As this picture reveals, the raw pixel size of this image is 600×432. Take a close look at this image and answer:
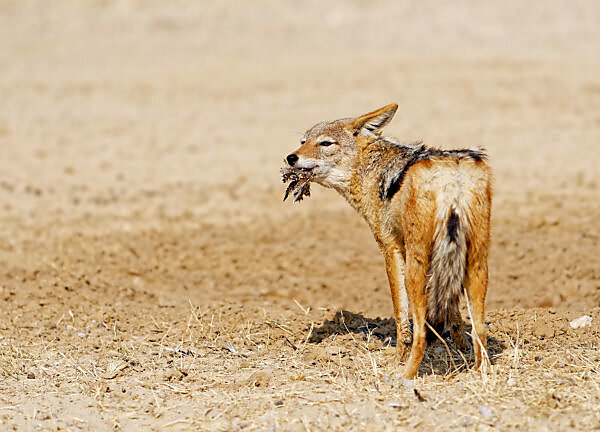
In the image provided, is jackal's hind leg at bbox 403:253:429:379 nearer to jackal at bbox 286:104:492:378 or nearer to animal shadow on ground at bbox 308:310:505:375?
jackal at bbox 286:104:492:378

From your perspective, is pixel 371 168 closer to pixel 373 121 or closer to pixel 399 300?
pixel 373 121

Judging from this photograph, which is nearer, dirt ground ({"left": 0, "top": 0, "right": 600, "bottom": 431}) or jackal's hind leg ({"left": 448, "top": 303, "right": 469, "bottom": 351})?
dirt ground ({"left": 0, "top": 0, "right": 600, "bottom": 431})

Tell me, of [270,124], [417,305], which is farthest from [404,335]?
[270,124]

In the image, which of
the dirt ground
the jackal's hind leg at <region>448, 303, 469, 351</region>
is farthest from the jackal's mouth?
the jackal's hind leg at <region>448, 303, 469, 351</region>

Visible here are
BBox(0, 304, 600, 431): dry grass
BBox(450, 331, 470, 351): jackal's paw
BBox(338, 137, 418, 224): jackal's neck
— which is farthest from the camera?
BBox(450, 331, 470, 351): jackal's paw

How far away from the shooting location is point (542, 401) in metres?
5.00

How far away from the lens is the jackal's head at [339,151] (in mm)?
6672

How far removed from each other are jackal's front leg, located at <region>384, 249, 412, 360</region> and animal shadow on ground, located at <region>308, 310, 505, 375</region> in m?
0.24

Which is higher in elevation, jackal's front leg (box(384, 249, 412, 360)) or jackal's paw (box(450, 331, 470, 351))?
jackal's front leg (box(384, 249, 412, 360))

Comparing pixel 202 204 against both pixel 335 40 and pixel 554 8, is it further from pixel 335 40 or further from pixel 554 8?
pixel 554 8

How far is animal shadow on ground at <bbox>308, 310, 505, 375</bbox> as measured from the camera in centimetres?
614

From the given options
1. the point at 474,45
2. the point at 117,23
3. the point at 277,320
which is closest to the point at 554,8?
the point at 474,45

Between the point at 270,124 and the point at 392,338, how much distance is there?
13.0m

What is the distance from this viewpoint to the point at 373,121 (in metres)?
6.71
